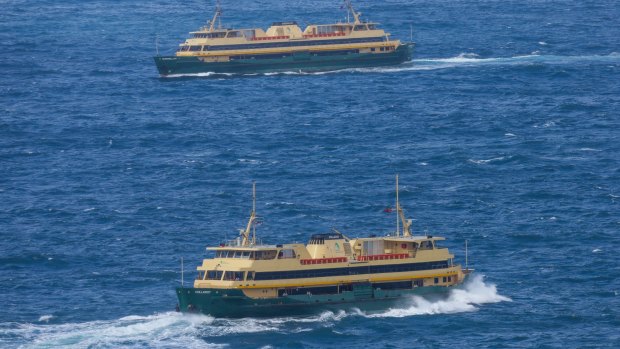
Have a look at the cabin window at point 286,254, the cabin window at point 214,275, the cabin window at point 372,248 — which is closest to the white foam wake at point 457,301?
the cabin window at point 372,248

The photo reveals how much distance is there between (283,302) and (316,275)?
373 centimetres

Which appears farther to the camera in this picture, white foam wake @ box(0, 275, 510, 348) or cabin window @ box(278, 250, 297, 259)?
cabin window @ box(278, 250, 297, 259)

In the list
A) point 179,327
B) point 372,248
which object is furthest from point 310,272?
point 179,327

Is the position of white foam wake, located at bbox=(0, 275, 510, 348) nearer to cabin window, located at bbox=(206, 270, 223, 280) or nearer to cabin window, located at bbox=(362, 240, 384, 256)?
cabin window, located at bbox=(206, 270, 223, 280)

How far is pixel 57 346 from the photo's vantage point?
5600 inches

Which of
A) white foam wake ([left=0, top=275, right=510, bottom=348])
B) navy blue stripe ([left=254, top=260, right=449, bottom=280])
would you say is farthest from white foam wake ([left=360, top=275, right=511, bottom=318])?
navy blue stripe ([left=254, top=260, right=449, bottom=280])

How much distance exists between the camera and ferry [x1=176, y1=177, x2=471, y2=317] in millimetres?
150000

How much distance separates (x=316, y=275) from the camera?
152 meters

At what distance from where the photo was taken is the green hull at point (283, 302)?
14925cm

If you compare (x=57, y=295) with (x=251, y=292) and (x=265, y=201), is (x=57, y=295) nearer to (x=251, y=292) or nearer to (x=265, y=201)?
(x=251, y=292)

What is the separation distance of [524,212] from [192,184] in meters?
36.7

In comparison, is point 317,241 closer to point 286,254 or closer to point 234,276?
point 286,254

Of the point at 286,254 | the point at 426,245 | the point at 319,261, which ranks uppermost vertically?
the point at 286,254

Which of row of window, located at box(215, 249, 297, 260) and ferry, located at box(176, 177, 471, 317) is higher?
row of window, located at box(215, 249, 297, 260)
